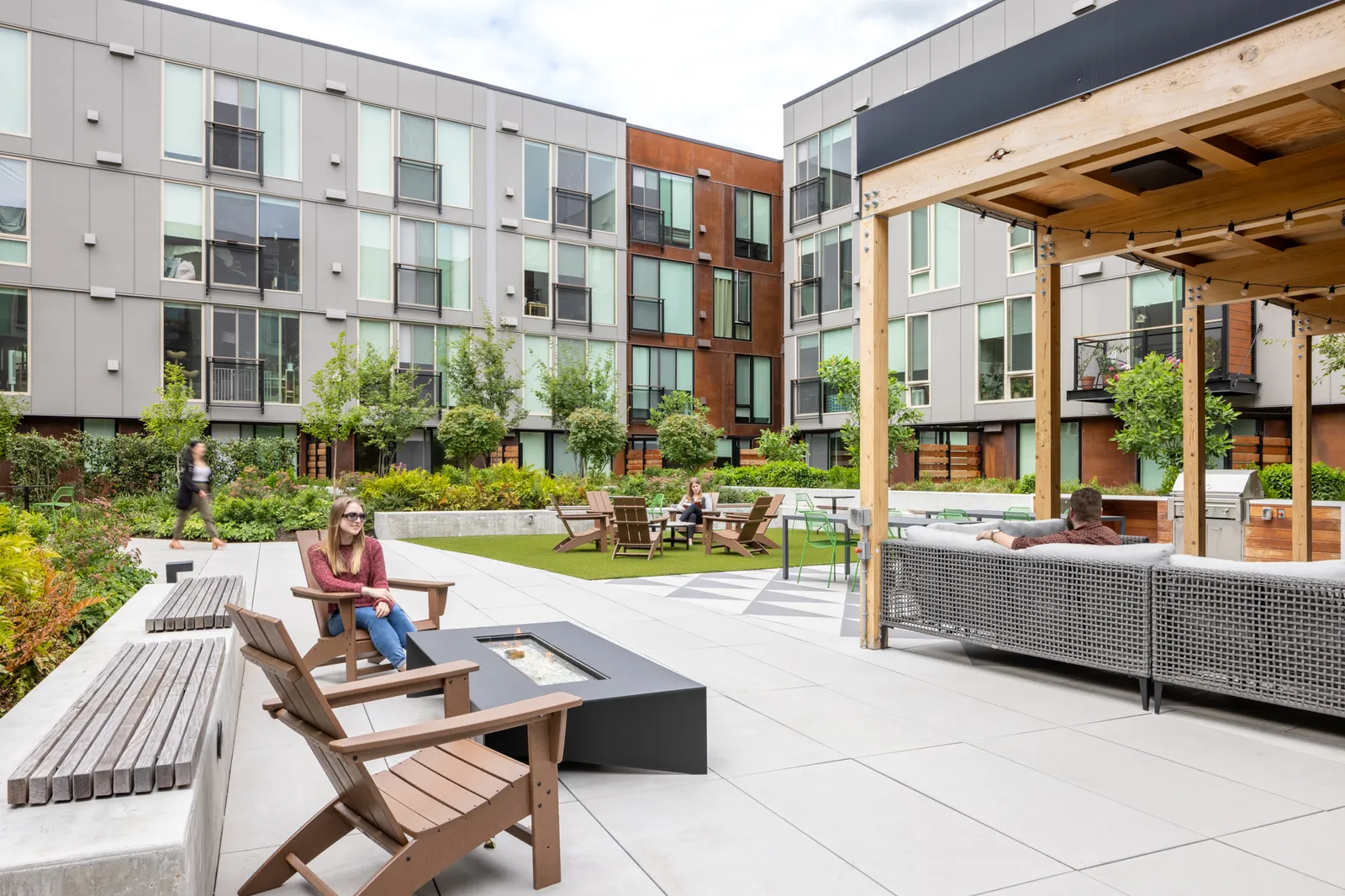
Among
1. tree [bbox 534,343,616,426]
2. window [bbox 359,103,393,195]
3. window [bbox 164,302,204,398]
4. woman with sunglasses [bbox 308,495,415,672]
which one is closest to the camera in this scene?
woman with sunglasses [bbox 308,495,415,672]

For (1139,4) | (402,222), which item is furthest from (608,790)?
(402,222)

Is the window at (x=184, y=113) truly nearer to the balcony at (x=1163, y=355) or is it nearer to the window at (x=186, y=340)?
the window at (x=186, y=340)

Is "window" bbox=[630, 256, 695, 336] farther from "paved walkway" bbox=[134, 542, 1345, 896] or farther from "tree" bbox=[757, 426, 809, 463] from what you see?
"paved walkway" bbox=[134, 542, 1345, 896]

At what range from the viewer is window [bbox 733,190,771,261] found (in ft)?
106

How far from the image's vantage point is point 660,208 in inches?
1209

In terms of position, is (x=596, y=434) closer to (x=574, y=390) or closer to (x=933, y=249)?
(x=574, y=390)

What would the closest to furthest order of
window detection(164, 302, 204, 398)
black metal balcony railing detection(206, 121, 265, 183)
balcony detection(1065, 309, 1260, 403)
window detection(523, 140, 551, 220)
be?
1. balcony detection(1065, 309, 1260, 403)
2. window detection(164, 302, 204, 398)
3. black metal balcony railing detection(206, 121, 265, 183)
4. window detection(523, 140, 551, 220)

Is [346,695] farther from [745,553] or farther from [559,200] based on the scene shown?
[559,200]

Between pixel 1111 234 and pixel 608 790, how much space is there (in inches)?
279

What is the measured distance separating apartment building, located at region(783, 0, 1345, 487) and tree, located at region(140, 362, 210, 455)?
1693 centimetres

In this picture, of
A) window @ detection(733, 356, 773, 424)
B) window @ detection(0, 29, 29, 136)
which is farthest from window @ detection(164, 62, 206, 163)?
window @ detection(733, 356, 773, 424)

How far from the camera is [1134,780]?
398 cm

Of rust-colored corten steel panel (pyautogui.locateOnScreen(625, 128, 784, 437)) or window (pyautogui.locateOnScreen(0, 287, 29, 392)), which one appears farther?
rust-colored corten steel panel (pyautogui.locateOnScreen(625, 128, 784, 437))

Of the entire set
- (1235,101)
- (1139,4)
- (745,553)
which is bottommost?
(745,553)
